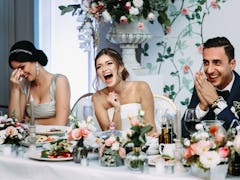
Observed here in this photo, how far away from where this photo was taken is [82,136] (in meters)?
1.90

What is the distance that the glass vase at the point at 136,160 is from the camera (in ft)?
5.65

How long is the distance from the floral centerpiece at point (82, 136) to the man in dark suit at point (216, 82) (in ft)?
3.34

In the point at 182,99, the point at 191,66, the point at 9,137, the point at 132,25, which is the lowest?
the point at 9,137

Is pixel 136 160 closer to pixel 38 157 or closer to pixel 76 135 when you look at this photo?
pixel 76 135

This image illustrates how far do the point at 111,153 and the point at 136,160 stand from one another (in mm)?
133

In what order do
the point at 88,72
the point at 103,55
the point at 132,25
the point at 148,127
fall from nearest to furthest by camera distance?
1. the point at 148,127
2. the point at 103,55
3. the point at 132,25
4. the point at 88,72

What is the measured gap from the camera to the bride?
9.18 feet

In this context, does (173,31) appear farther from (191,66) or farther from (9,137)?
(9,137)

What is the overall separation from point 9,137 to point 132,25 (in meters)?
1.60

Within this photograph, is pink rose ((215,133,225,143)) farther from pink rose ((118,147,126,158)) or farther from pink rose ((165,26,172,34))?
pink rose ((165,26,172,34))

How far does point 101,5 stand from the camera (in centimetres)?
328

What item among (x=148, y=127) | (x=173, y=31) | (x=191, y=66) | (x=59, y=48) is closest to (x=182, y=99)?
(x=191, y=66)

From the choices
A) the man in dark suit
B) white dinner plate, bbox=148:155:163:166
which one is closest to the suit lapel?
the man in dark suit

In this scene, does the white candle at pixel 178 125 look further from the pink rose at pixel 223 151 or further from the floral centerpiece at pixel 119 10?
the floral centerpiece at pixel 119 10
